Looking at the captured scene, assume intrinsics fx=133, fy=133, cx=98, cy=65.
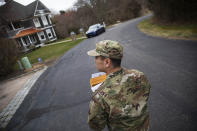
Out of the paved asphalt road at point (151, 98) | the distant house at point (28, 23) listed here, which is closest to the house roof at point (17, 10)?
the distant house at point (28, 23)

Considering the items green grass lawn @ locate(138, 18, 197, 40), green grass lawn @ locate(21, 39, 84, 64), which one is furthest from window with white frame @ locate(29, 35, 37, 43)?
green grass lawn @ locate(138, 18, 197, 40)

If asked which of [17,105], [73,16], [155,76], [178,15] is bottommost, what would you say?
[17,105]

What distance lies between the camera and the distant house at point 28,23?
27.7 meters

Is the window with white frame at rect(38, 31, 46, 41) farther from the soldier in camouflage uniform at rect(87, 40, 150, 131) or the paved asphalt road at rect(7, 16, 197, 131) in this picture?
the soldier in camouflage uniform at rect(87, 40, 150, 131)

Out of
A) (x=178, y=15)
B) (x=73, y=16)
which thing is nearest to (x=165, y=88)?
(x=178, y=15)

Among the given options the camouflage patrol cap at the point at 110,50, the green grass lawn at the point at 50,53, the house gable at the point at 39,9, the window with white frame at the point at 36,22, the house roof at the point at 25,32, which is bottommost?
the green grass lawn at the point at 50,53

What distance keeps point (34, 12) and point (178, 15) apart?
27828mm

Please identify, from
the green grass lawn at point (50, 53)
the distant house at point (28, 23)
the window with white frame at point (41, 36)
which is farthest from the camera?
the window with white frame at point (41, 36)

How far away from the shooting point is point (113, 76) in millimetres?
1510

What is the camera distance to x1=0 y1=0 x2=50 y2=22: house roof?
94.3ft

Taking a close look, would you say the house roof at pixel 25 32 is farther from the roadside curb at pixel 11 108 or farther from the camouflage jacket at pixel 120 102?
the camouflage jacket at pixel 120 102

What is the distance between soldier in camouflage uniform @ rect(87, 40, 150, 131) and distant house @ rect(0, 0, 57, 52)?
29277mm

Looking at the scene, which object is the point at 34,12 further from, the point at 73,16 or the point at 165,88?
the point at 165,88

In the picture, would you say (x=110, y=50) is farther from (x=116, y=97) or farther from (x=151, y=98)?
(x=151, y=98)
